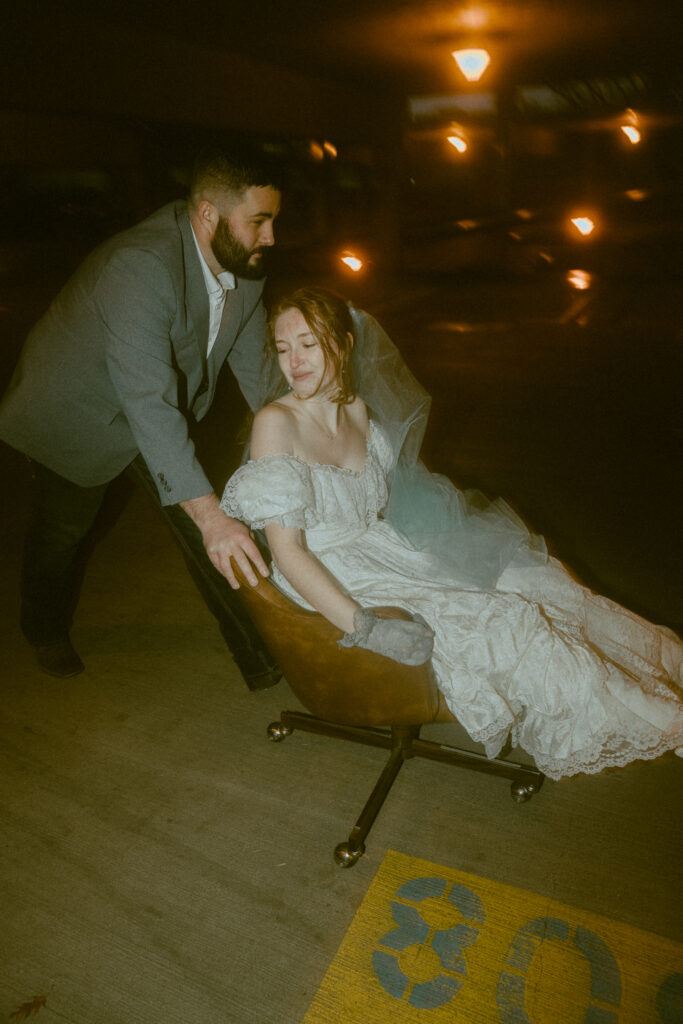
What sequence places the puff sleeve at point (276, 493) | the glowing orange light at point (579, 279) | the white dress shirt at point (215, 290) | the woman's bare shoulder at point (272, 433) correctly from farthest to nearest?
the glowing orange light at point (579, 279) → the white dress shirt at point (215, 290) → the woman's bare shoulder at point (272, 433) → the puff sleeve at point (276, 493)

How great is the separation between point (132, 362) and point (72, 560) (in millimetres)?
1010

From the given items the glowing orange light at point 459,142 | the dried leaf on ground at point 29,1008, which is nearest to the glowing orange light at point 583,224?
the glowing orange light at point 459,142

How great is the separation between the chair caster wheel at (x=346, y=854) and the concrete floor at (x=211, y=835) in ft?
0.13

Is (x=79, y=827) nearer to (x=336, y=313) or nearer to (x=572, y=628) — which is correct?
(x=572, y=628)

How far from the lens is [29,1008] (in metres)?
1.62

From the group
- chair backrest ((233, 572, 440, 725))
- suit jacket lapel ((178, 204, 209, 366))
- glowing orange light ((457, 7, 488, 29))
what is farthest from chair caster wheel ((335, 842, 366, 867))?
glowing orange light ((457, 7, 488, 29))

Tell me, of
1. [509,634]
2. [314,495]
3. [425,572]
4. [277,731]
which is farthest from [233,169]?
[277,731]

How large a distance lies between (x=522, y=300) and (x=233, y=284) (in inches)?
334

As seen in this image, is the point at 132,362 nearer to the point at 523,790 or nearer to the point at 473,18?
the point at 523,790

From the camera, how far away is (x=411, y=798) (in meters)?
2.13

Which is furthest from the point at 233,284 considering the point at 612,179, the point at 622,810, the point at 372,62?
the point at 612,179

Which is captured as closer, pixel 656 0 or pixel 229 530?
pixel 229 530

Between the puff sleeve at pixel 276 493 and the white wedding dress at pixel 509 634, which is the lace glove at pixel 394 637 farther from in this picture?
the puff sleeve at pixel 276 493

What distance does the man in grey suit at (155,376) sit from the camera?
6.32ft
